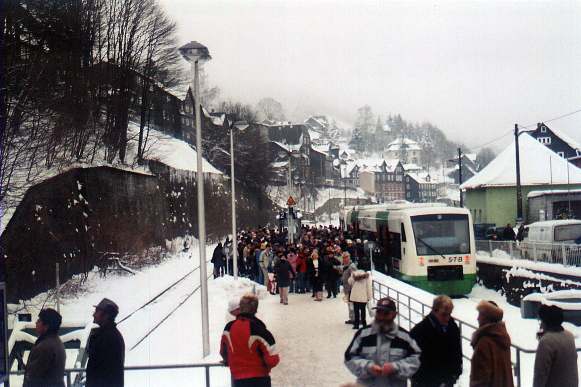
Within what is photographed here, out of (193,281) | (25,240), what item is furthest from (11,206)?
(193,281)

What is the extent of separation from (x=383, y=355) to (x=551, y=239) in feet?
73.3

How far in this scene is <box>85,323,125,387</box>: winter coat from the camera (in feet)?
18.9

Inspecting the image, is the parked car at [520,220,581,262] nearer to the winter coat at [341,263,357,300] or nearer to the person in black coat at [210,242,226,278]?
the winter coat at [341,263,357,300]

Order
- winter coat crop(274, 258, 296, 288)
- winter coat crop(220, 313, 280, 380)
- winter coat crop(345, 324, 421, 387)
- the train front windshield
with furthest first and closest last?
the train front windshield, winter coat crop(274, 258, 296, 288), winter coat crop(220, 313, 280, 380), winter coat crop(345, 324, 421, 387)

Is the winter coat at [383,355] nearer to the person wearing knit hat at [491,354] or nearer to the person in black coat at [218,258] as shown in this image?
the person wearing knit hat at [491,354]

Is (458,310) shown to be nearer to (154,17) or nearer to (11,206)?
(11,206)

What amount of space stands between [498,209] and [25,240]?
37975mm

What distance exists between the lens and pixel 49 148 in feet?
59.5

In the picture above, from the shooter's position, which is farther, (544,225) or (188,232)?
(188,232)

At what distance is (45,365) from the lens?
19.1 ft

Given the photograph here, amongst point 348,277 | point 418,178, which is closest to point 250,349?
point 348,277

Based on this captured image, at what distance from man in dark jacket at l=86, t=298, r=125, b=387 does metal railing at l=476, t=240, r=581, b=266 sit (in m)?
18.9

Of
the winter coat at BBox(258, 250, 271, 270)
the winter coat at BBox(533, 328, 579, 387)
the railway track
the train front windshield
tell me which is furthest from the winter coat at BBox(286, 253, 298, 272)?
the winter coat at BBox(533, 328, 579, 387)

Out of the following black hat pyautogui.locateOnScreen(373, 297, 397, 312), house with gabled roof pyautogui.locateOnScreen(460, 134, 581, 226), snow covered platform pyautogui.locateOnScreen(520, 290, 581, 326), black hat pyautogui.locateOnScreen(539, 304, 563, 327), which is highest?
house with gabled roof pyautogui.locateOnScreen(460, 134, 581, 226)
